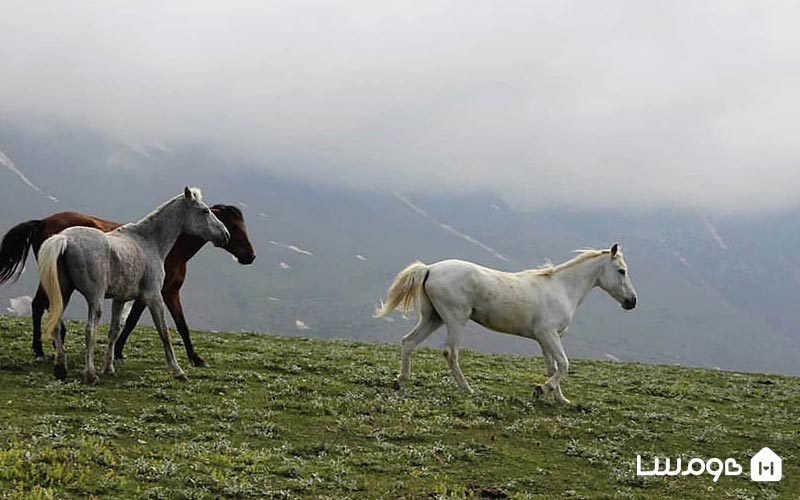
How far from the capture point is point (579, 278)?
16.9m

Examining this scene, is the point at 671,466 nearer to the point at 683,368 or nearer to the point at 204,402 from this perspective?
the point at 204,402

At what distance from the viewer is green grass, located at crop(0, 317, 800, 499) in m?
9.90

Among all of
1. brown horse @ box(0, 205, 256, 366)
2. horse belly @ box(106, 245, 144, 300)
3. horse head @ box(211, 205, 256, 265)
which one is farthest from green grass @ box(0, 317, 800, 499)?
horse head @ box(211, 205, 256, 265)

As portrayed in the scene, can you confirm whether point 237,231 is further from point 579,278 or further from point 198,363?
point 579,278

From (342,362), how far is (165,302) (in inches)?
200

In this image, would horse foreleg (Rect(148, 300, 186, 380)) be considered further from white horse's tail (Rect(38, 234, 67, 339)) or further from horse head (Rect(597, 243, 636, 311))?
horse head (Rect(597, 243, 636, 311))

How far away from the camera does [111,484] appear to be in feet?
30.4

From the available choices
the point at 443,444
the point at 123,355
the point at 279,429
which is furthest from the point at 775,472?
the point at 123,355

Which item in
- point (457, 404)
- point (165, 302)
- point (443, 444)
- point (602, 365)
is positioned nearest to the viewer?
point (443, 444)

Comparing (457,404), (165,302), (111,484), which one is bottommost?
(111,484)

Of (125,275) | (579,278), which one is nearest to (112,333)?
(125,275)

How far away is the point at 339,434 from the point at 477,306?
14.5 feet

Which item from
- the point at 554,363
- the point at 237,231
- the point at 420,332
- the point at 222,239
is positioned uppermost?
the point at 237,231

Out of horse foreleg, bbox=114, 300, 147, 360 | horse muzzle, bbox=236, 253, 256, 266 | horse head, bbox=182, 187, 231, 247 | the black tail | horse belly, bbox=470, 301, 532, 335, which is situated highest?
horse head, bbox=182, 187, 231, 247
